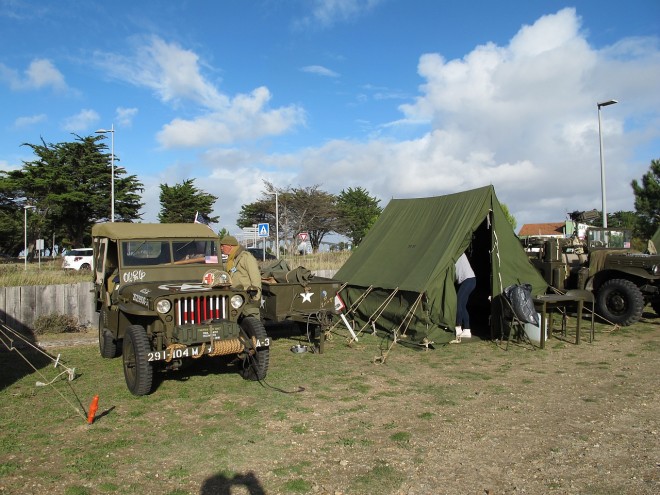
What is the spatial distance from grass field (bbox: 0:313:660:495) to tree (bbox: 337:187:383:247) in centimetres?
3320

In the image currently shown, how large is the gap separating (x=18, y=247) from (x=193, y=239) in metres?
44.5

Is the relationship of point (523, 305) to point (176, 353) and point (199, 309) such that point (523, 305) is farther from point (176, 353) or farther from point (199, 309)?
point (176, 353)

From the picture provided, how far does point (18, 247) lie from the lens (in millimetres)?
44938

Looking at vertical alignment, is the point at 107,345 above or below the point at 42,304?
below

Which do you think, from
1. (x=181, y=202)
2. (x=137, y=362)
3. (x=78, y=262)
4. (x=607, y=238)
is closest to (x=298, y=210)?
(x=181, y=202)

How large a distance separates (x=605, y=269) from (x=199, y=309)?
360 inches

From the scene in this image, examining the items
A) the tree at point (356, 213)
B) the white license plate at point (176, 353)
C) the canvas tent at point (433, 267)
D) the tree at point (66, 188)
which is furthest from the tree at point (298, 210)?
the white license plate at point (176, 353)

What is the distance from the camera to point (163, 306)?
5902mm

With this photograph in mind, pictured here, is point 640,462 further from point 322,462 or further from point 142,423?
point 142,423

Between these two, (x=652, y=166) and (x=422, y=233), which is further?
(x=652, y=166)

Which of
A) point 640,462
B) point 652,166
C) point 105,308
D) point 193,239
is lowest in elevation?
point 640,462

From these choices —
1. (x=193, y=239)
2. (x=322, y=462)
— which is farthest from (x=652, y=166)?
(x=322, y=462)

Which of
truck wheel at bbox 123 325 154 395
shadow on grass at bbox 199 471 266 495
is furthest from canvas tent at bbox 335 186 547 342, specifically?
shadow on grass at bbox 199 471 266 495

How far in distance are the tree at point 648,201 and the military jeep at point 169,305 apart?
25467mm
